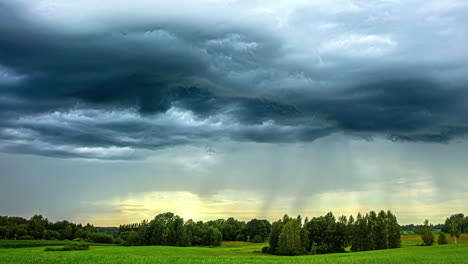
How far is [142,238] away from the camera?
150375 millimetres

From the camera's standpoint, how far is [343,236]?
13400 centimetres

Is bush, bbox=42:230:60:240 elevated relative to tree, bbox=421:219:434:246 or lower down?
lower down

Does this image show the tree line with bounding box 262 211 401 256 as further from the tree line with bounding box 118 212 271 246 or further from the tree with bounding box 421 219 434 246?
the tree line with bounding box 118 212 271 246

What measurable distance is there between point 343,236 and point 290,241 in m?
28.3

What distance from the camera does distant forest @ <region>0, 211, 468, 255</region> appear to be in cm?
11950

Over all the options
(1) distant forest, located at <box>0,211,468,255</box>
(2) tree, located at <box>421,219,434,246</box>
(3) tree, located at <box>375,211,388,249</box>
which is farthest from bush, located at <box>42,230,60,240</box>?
(2) tree, located at <box>421,219,434,246</box>

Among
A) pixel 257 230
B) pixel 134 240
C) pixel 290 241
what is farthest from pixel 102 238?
pixel 290 241

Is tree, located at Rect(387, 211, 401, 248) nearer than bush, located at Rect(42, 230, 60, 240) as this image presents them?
Yes

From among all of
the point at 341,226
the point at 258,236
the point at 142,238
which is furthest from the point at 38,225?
the point at 341,226

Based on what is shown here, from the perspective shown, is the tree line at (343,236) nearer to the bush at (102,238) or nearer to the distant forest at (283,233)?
the distant forest at (283,233)

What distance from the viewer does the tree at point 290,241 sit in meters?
115

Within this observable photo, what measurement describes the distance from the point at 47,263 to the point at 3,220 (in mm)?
190474

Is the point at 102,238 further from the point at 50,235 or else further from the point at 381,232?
the point at 381,232

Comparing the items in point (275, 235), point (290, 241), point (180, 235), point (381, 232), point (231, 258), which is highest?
point (381, 232)
